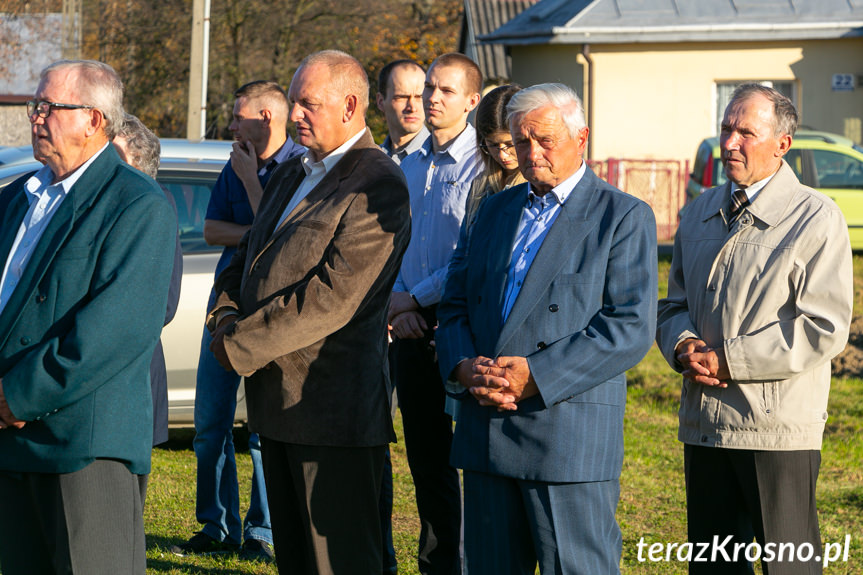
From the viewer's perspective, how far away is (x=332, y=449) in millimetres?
3637

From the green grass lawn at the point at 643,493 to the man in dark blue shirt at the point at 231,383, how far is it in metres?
0.16

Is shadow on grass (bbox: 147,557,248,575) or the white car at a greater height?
the white car

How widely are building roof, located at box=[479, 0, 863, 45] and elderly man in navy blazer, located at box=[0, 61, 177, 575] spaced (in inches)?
709

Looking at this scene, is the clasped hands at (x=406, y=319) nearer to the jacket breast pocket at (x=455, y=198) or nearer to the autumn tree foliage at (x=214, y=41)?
the jacket breast pocket at (x=455, y=198)

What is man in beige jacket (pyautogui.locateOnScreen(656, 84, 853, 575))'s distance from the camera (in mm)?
3682

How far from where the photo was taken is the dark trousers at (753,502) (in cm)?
372

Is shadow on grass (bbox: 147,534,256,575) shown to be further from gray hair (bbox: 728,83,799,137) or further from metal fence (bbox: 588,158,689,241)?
metal fence (bbox: 588,158,689,241)

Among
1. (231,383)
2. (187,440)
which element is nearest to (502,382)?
(231,383)

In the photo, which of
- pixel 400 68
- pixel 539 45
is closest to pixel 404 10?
pixel 539 45

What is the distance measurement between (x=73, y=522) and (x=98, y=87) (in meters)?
1.30

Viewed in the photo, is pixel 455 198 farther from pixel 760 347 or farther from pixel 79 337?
pixel 79 337

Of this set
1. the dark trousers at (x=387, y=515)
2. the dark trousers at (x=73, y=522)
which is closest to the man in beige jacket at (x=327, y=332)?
the dark trousers at (x=73, y=522)

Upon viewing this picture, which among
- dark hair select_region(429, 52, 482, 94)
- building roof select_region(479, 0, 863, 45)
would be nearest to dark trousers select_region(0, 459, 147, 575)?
dark hair select_region(429, 52, 482, 94)

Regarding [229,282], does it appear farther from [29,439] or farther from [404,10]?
[404,10]
